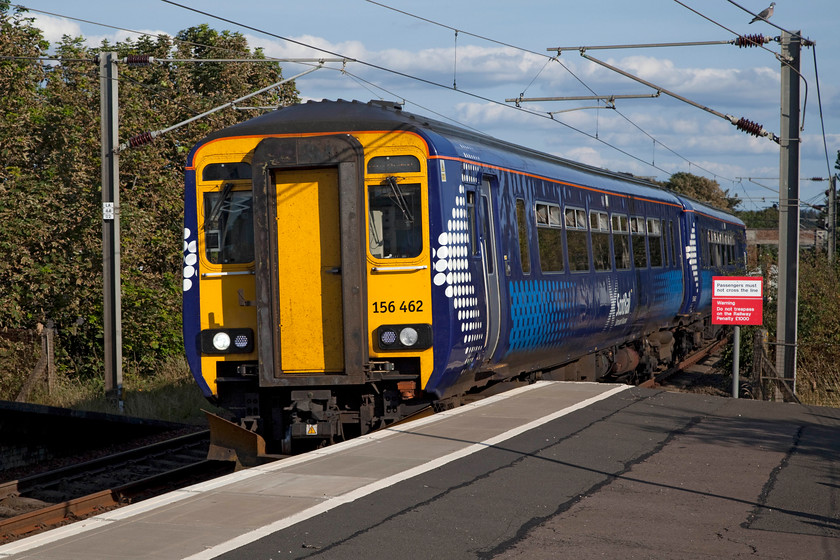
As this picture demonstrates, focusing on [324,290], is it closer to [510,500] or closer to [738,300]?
[510,500]

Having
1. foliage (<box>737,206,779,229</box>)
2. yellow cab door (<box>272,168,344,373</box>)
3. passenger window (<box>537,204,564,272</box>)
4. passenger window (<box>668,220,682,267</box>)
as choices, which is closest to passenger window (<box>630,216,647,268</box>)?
passenger window (<box>668,220,682,267</box>)

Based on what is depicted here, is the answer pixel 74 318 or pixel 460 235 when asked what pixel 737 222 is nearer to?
pixel 74 318

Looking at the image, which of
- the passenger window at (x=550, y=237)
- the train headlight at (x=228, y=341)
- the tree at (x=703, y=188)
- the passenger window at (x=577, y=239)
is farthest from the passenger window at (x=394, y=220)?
the tree at (x=703, y=188)

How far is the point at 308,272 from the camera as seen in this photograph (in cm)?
980

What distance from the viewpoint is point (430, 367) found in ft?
31.9

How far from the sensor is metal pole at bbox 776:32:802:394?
1675cm

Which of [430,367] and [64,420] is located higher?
[430,367]

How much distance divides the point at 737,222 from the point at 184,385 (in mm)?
19457

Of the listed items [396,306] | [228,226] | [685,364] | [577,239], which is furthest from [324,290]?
[685,364]

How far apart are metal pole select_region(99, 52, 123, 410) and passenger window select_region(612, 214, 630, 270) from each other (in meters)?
8.24

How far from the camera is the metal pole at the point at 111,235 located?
1811cm

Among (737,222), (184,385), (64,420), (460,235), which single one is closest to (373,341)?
(460,235)

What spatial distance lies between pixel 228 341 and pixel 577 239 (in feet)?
20.5

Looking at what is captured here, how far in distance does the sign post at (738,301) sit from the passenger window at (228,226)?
8.05 metres
